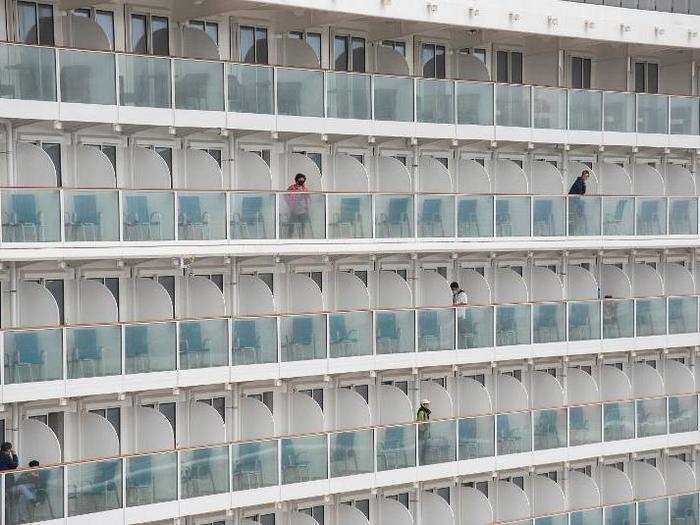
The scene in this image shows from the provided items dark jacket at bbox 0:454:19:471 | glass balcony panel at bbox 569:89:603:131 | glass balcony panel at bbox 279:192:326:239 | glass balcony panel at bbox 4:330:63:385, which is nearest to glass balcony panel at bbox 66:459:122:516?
A: dark jacket at bbox 0:454:19:471

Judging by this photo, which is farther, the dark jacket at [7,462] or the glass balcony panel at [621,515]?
the glass balcony panel at [621,515]

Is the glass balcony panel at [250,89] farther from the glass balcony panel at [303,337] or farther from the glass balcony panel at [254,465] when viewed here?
the glass balcony panel at [254,465]

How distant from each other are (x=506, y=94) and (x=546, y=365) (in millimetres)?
5802

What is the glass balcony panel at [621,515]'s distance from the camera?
36688 millimetres

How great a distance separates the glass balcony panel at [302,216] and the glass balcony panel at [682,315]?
9204 mm

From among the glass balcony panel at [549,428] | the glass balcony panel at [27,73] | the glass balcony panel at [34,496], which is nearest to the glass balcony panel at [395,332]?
the glass balcony panel at [549,428]

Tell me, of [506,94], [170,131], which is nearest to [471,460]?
[506,94]

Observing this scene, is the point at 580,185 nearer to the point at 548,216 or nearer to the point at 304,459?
the point at 548,216

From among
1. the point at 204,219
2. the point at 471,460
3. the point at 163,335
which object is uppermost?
the point at 204,219

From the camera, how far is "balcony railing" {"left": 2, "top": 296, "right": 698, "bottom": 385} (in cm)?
2825

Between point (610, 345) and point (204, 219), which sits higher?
point (204, 219)

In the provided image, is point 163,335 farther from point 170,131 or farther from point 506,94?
point 506,94

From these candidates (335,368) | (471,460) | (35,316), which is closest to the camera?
(35,316)

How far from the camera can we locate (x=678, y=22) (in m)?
36.9
